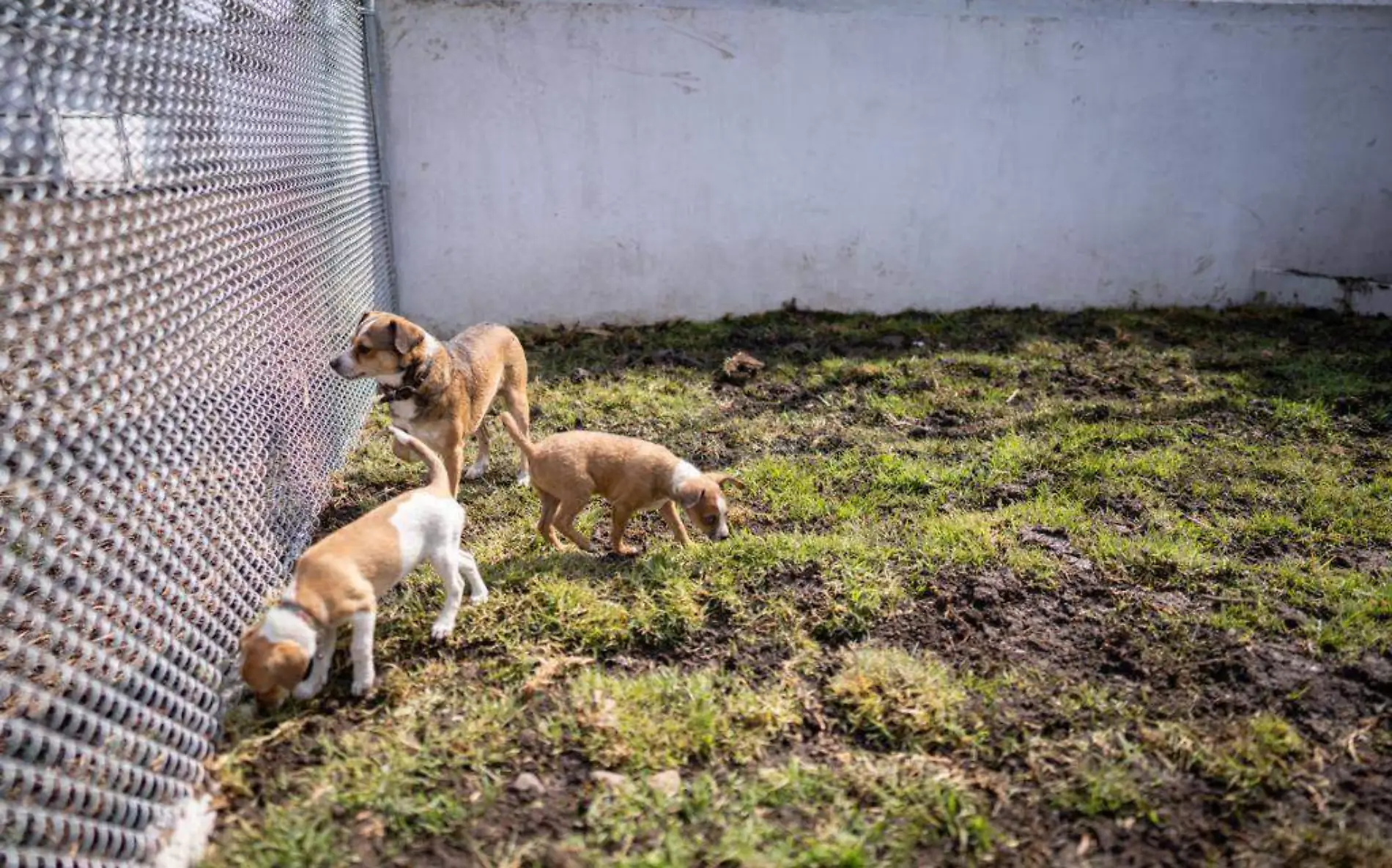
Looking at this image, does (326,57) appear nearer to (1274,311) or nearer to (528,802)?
(528,802)

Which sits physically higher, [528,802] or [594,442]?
[594,442]

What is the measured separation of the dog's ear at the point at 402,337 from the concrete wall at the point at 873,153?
168 inches

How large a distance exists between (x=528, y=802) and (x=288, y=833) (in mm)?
691

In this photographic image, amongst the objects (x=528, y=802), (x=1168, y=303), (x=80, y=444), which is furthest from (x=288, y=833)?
(x=1168, y=303)

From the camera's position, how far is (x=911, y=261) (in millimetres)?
9195

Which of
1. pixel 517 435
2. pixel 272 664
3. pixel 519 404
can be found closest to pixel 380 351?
pixel 517 435

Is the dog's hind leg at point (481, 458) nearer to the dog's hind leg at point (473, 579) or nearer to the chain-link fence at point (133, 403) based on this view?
the chain-link fence at point (133, 403)

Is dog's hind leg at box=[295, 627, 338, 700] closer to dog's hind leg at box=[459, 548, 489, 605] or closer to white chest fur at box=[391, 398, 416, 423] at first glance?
dog's hind leg at box=[459, 548, 489, 605]

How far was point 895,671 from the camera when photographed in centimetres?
322

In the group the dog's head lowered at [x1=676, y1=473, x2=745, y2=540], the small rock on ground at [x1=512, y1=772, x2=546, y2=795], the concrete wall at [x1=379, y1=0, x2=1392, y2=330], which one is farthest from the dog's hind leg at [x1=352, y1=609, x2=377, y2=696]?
the concrete wall at [x1=379, y1=0, x2=1392, y2=330]

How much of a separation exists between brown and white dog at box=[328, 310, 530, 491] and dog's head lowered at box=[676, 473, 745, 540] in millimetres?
1349

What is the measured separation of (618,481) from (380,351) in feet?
4.72

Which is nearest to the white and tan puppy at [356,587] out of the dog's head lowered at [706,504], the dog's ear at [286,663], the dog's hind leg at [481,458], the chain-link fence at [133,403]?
the dog's ear at [286,663]

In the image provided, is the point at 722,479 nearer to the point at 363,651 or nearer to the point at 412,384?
the point at 412,384
